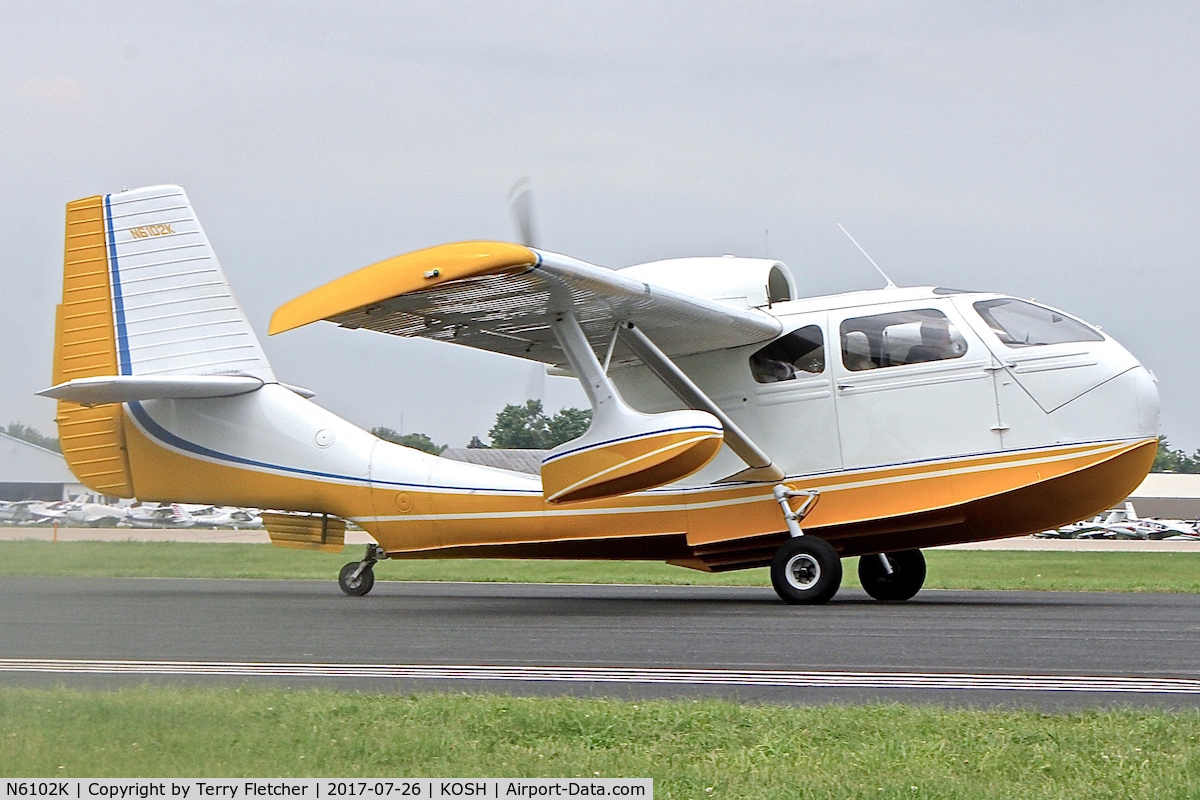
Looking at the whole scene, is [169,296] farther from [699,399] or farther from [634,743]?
[634,743]

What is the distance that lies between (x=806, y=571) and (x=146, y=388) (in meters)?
8.02

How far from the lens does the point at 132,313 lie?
16219mm

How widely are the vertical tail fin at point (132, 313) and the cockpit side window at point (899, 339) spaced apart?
742cm

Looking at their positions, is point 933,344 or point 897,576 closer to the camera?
point 933,344

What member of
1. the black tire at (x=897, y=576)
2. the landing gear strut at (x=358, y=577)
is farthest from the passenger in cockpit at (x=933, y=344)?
the landing gear strut at (x=358, y=577)

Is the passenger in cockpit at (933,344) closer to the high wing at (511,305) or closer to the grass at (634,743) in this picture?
the high wing at (511,305)

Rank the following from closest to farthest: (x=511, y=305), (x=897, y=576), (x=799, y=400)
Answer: (x=511, y=305) < (x=799, y=400) < (x=897, y=576)

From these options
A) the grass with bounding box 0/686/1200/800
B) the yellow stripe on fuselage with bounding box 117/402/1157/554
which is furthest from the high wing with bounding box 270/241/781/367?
the grass with bounding box 0/686/1200/800

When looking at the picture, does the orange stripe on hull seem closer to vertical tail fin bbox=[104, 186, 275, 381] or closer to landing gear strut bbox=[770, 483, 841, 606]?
landing gear strut bbox=[770, 483, 841, 606]

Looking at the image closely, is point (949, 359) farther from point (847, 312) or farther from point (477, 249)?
point (477, 249)

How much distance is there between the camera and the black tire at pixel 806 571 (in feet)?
45.1

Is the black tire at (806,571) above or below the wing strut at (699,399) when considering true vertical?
below
